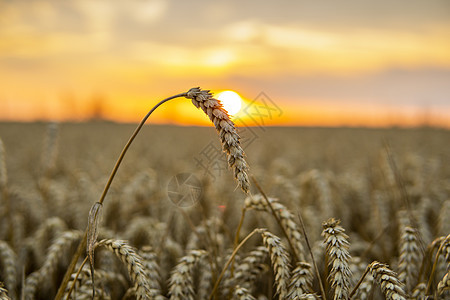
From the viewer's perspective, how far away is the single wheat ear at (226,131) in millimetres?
1117

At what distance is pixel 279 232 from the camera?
3.45 meters

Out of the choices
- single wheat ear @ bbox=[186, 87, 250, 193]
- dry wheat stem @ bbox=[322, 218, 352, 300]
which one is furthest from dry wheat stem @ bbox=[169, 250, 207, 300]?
single wheat ear @ bbox=[186, 87, 250, 193]

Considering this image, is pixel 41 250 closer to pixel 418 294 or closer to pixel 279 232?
pixel 279 232

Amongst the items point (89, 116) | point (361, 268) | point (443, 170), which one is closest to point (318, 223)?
point (361, 268)

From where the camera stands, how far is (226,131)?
45.1 inches

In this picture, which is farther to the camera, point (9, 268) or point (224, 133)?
point (9, 268)

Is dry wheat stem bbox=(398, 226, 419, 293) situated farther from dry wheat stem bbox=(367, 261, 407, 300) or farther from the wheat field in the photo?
dry wheat stem bbox=(367, 261, 407, 300)

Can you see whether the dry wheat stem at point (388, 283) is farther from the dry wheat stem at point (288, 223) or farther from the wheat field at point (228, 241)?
the dry wheat stem at point (288, 223)

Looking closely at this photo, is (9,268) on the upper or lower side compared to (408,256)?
lower

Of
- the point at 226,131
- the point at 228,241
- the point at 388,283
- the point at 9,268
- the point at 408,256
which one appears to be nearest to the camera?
the point at 226,131

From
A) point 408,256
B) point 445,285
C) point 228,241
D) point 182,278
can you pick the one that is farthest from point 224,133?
point 228,241

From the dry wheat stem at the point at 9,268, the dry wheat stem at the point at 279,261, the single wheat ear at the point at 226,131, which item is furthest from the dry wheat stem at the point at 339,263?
the dry wheat stem at the point at 9,268

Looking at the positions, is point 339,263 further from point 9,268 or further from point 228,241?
point 9,268

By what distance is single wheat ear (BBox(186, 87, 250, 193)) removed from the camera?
1.12 metres
